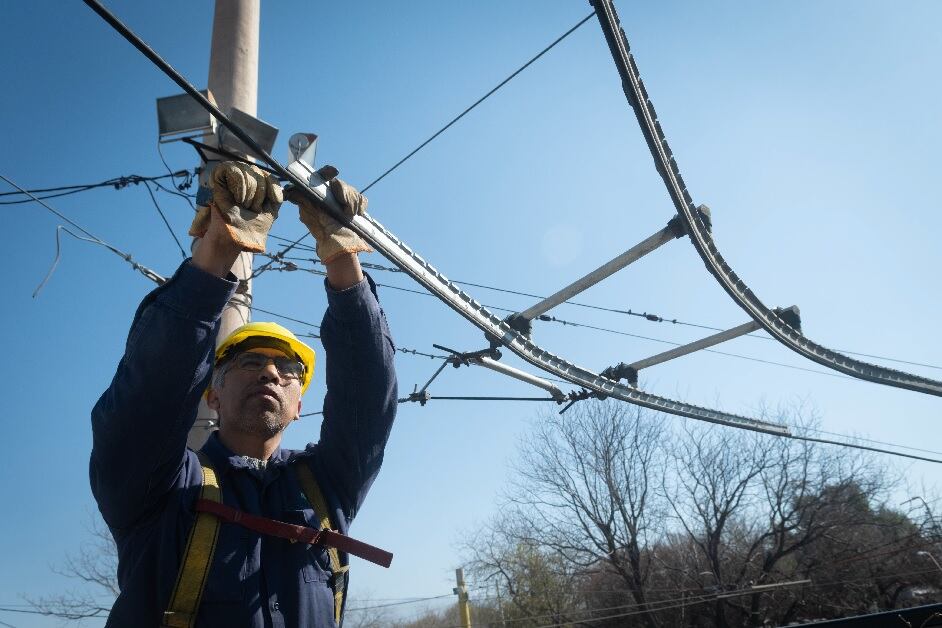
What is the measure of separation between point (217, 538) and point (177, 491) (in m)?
0.20

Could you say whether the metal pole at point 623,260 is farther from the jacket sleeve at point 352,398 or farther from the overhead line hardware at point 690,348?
the jacket sleeve at point 352,398

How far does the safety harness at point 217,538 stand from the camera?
160cm

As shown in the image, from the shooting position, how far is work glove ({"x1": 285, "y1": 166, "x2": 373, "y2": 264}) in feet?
7.22

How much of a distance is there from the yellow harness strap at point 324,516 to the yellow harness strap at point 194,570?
12.7 inches

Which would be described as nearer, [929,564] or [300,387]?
[300,387]

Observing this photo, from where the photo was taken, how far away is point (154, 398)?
1.66 meters

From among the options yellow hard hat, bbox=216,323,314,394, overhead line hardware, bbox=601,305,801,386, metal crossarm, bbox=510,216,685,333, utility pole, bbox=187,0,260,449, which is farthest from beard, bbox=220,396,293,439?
overhead line hardware, bbox=601,305,801,386

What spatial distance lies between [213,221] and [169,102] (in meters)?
1.20

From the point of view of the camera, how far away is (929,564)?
71.9ft

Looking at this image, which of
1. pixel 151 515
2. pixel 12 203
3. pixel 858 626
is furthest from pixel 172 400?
pixel 12 203

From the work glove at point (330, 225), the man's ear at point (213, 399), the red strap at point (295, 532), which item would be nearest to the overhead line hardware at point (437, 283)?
the work glove at point (330, 225)

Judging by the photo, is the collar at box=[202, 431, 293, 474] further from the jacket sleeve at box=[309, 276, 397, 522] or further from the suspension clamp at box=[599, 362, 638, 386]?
the suspension clamp at box=[599, 362, 638, 386]

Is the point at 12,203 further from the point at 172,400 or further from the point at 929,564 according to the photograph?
the point at 929,564

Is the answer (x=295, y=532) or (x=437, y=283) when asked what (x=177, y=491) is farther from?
(x=437, y=283)
